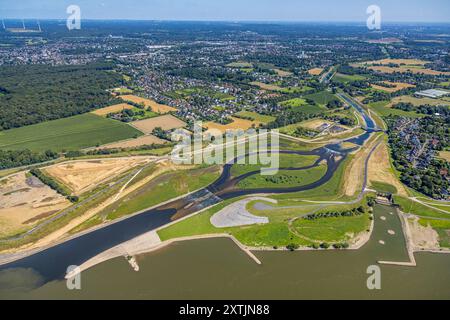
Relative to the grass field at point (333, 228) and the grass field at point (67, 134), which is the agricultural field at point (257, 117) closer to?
the grass field at point (67, 134)

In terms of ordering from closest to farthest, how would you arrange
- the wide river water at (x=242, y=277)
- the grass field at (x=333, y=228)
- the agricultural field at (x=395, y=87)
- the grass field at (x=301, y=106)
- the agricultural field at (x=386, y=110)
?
the wide river water at (x=242, y=277) → the grass field at (x=333, y=228) → the agricultural field at (x=386, y=110) → the grass field at (x=301, y=106) → the agricultural field at (x=395, y=87)

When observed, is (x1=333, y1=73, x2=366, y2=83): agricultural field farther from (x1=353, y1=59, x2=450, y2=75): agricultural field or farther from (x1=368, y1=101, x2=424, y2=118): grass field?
(x1=368, y1=101, x2=424, y2=118): grass field

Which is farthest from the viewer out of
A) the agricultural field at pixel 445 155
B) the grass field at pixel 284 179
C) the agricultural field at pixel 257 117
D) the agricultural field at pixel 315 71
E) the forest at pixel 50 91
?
the agricultural field at pixel 315 71

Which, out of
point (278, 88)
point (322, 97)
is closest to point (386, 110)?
point (322, 97)

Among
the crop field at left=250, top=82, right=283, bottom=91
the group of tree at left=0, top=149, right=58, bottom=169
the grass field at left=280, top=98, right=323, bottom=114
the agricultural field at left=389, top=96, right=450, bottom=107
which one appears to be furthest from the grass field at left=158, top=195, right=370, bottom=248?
the crop field at left=250, top=82, right=283, bottom=91

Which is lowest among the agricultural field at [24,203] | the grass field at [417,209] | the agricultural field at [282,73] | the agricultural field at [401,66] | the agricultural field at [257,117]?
the grass field at [417,209]

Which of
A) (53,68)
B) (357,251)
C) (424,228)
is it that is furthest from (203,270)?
(53,68)

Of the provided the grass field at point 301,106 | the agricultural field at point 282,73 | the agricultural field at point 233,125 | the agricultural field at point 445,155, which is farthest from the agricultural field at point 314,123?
the agricultural field at point 282,73
